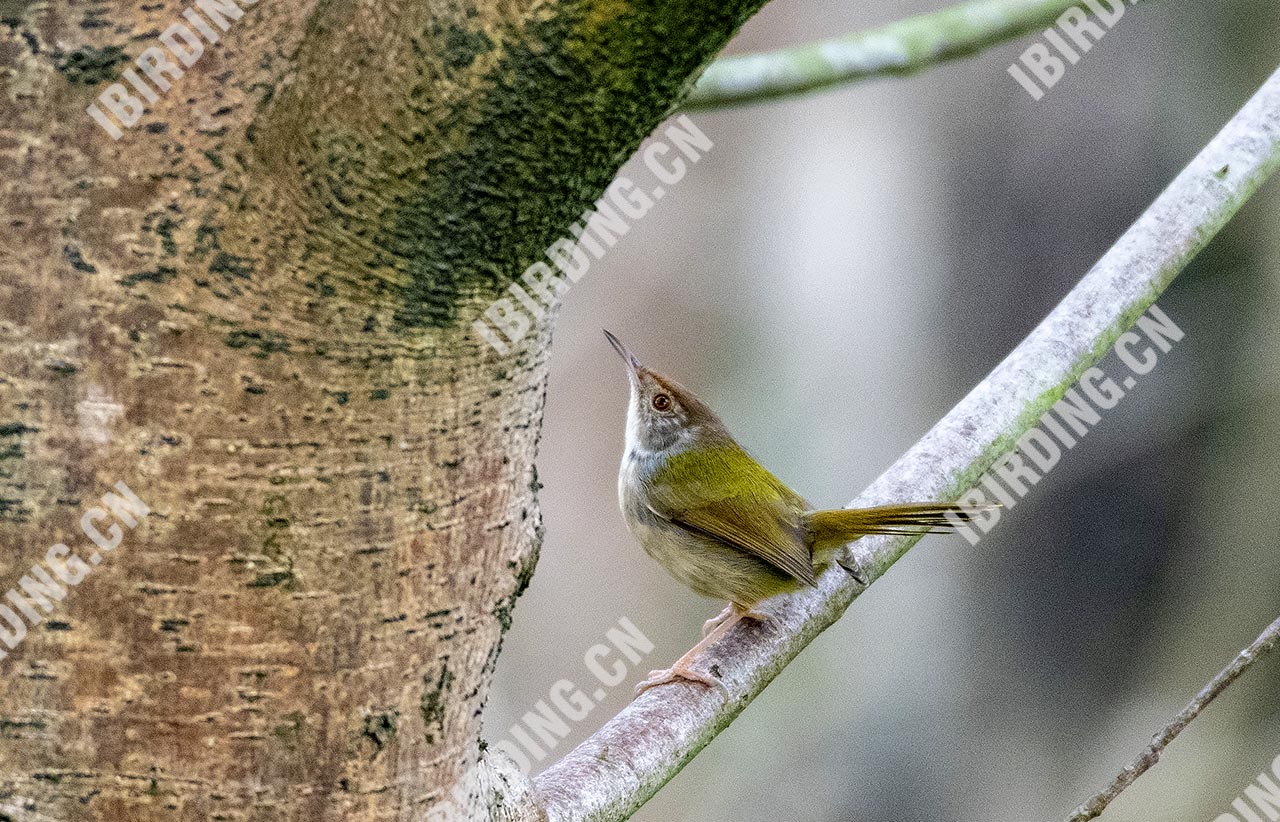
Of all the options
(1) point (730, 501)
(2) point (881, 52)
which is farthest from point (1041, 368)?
(1) point (730, 501)

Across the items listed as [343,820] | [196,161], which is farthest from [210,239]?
[343,820]

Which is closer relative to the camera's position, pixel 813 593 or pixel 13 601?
pixel 13 601

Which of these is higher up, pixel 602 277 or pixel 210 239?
pixel 210 239

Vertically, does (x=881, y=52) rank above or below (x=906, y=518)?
above

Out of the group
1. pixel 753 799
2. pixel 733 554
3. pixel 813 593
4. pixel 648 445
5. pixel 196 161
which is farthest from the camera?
pixel 753 799

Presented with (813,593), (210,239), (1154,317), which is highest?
(1154,317)

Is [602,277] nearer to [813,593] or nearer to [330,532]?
[813,593]

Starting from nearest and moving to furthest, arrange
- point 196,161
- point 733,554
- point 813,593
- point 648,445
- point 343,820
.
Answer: point 196,161, point 343,820, point 813,593, point 733,554, point 648,445

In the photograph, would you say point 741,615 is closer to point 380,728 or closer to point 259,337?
point 380,728
